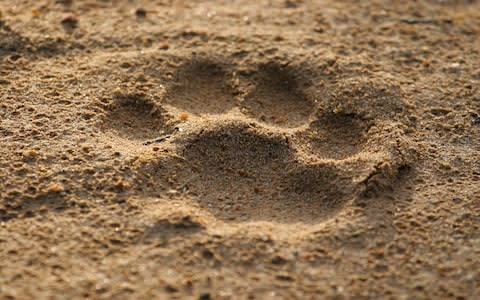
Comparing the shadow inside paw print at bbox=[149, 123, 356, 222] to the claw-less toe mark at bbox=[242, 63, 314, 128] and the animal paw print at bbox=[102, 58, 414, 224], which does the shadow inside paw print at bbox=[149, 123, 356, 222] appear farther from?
the claw-less toe mark at bbox=[242, 63, 314, 128]

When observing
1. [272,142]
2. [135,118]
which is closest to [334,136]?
[272,142]

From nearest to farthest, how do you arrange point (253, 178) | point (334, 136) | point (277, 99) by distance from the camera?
point (253, 178), point (334, 136), point (277, 99)

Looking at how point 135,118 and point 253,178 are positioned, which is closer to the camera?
point 253,178

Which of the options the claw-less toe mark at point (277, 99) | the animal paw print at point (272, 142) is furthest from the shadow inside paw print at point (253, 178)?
the claw-less toe mark at point (277, 99)

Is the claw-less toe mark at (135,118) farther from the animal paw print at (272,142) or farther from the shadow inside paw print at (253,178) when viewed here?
the shadow inside paw print at (253,178)

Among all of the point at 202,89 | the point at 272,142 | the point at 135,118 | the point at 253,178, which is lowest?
the point at 253,178

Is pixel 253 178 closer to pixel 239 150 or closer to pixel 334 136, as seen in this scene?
pixel 239 150

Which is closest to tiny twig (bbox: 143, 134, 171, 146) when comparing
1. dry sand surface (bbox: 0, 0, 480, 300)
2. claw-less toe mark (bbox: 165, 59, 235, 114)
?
dry sand surface (bbox: 0, 0, 480, 300)
